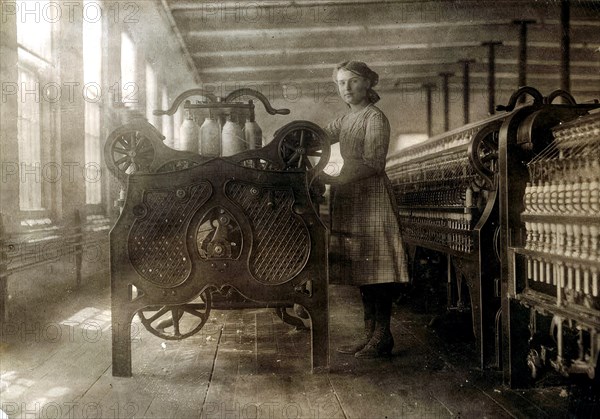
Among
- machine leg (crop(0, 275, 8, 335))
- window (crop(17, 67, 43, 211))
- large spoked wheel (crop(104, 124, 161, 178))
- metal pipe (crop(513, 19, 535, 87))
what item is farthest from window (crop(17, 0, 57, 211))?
metal pipe (crop(513, 19, 535, 87))

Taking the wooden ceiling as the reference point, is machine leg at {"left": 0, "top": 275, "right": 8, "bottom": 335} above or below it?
below

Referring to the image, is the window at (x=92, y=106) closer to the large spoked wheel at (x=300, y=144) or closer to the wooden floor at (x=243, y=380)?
the wooden floor at (x=243, y=380)

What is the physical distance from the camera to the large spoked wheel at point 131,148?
2.75 meters

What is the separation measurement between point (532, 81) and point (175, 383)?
11.0 m

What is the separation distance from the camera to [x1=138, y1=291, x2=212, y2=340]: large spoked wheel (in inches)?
108

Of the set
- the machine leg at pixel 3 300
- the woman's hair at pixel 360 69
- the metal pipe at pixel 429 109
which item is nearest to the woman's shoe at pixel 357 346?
the woman's hair at pixel 360 69

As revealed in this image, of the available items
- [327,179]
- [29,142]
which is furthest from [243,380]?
[29,142]

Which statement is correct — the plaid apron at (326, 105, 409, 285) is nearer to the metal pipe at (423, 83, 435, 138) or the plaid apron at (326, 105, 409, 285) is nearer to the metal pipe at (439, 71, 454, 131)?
the metal pipe at (439, 71, 454, 131)

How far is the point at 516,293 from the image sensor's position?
2344 mm

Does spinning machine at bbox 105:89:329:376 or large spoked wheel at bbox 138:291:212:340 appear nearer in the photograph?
spinning machine at bbox 105:89:329:376

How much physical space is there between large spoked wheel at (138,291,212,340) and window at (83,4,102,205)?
77.9 inches

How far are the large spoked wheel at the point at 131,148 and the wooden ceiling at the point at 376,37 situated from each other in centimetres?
444

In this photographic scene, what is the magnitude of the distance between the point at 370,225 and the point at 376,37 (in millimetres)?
5943

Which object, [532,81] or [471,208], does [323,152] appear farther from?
[532,81]
